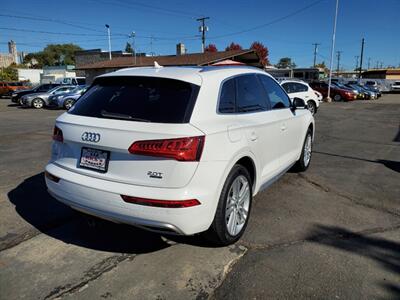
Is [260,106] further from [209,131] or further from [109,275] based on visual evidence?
[109,275]

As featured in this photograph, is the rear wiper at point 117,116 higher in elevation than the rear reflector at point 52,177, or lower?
higher

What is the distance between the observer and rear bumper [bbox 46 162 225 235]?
2779 millimetres

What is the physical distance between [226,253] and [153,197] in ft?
3.44

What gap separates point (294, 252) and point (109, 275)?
1726 mm


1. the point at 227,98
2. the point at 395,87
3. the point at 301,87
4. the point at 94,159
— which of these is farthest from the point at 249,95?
the point at 395,87

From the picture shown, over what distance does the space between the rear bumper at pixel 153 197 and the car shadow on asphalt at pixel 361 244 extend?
1.38 meters

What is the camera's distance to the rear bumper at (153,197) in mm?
2779

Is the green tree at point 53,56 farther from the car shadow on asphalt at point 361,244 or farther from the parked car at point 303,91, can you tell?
the car shadow on asphalt at point 361,244

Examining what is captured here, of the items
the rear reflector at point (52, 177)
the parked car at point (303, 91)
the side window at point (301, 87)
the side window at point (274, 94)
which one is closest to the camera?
the rear reflector at point (52, 177)

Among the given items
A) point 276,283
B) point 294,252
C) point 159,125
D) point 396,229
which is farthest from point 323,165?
point 159,125

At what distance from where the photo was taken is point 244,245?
3514mm

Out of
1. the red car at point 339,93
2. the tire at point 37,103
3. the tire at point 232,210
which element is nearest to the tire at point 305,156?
the tire at point 232,210

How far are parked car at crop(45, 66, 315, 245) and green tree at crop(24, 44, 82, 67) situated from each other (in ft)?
398

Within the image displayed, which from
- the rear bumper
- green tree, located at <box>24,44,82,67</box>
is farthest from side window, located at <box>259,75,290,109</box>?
green tree, located at <box>24,44,82,67</box>
